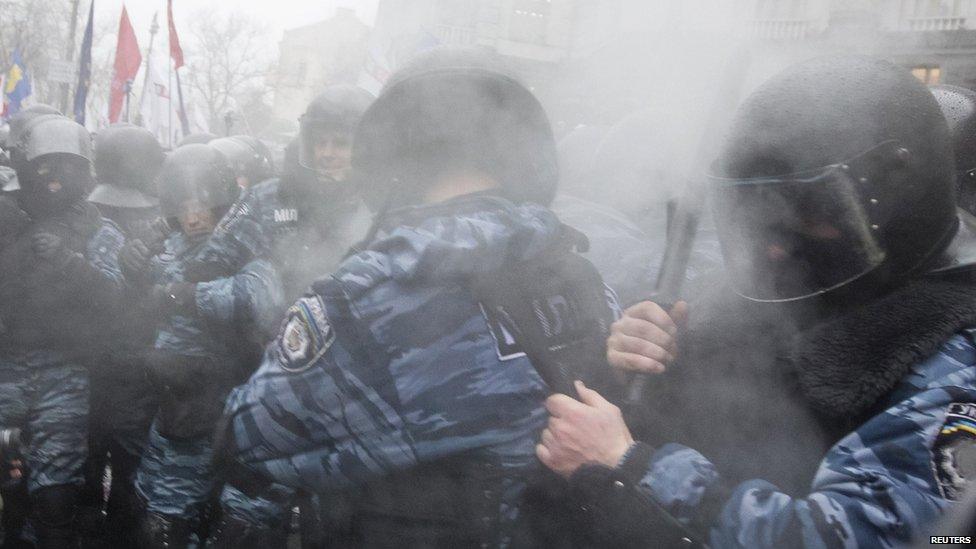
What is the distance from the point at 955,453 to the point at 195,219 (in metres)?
3.16

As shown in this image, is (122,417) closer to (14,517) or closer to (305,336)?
(14,517)

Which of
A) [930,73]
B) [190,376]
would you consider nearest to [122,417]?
[190,376]

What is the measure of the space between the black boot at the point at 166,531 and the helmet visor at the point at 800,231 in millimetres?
2475

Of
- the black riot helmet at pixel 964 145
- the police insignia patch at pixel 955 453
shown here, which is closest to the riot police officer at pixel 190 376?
the police insignia patch at pixel 955 453

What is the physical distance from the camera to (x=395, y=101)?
66.2 inches

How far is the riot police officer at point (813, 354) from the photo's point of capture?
1.10 m

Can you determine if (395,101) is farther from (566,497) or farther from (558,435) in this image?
(566,497)

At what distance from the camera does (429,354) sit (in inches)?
56.8

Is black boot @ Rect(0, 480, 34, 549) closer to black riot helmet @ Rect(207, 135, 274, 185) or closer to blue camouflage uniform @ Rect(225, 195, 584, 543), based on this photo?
black riot helmet @ Rect(207, 135, 274, 185)

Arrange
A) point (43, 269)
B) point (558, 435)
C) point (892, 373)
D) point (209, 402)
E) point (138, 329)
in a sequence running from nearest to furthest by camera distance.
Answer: point (892, 373) → point (558, 435) → point (209, 402) → point (43, 269) → point (138, 329)

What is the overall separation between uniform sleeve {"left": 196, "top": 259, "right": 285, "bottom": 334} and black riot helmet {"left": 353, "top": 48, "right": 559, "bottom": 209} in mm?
1319

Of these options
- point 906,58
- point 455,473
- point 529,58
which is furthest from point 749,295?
point 906,58

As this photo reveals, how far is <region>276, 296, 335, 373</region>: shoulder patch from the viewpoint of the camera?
1.42 metres

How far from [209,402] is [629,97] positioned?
219 centimetres
